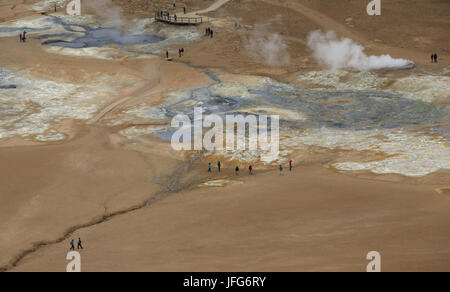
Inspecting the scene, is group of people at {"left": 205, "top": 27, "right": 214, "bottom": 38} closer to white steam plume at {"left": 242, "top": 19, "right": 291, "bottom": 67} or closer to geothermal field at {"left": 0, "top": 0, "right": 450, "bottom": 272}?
geothermal field at {"left": 0, "top": 0, "right": 450, "bottom": 272}

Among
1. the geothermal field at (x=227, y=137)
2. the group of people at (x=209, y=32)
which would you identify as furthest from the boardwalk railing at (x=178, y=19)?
the group of people at (x=209, y=32)

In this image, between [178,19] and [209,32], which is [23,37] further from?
[209,32]

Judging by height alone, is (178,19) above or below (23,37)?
above

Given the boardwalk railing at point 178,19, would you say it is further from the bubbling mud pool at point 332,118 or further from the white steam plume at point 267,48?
the bubbling mud pool at point 332,118

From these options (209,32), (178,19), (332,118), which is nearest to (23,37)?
(178,19)

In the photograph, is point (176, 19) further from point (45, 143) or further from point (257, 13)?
point (45, 143)
